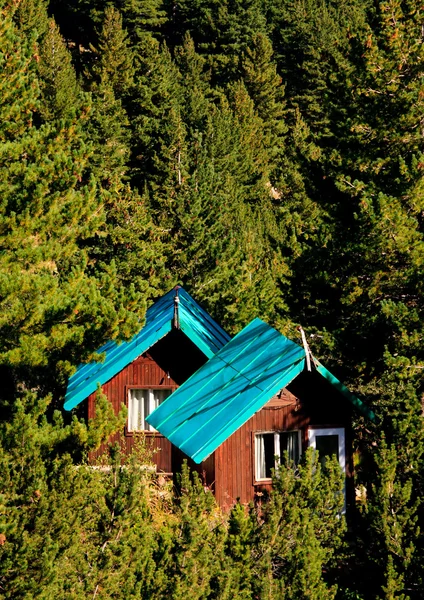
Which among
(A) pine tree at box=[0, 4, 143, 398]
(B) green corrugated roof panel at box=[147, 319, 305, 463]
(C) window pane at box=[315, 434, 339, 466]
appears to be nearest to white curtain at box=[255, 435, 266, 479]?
(C) window pane at box=[315, 434, 339, 466]

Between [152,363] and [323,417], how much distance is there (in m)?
5.03

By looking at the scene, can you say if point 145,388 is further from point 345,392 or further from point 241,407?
point 345,392

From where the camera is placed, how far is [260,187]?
51.9 m

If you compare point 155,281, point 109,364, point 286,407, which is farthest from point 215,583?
point 155,281

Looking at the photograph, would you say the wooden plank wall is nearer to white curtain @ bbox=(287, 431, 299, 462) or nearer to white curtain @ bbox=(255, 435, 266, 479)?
white curtain @ bbox=(255, 435, 266, 479)

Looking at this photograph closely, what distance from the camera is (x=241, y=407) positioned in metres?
14.9

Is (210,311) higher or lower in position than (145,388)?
higher

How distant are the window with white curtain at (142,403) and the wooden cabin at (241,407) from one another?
2.09 feet

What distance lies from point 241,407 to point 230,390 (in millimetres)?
896

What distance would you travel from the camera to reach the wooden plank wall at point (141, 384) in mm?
19000

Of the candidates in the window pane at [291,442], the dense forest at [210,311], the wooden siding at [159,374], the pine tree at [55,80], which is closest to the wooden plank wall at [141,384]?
the wooden siding at [159,374]

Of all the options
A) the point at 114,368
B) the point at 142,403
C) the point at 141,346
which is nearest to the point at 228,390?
the point at 141,346

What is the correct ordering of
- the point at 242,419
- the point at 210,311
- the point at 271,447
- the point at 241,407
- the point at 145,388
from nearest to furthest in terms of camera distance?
the point at 242,419 < the point at 241,407 < the point at 271,447 < the point at 145,388 < the point at 210,311

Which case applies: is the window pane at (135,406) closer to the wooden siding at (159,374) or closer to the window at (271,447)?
the wooden siding at (159,374)
